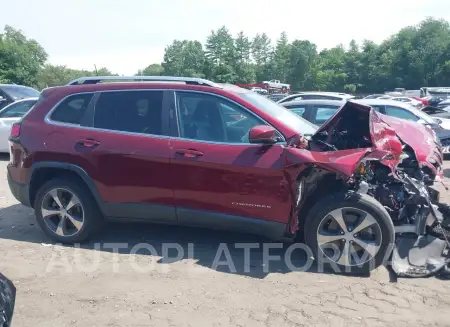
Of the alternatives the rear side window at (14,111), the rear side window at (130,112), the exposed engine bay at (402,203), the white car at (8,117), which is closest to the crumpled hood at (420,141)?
the exposed engine bay at (402,203)

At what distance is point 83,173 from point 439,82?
6016 centimetres

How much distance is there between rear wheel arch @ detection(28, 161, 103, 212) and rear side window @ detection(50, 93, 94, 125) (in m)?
0.51

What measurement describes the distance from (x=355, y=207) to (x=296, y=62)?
3216 inches

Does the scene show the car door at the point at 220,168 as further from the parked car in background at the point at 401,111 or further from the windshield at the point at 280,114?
the parked car in background at the point at 401,111

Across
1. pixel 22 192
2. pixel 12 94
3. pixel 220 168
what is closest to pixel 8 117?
pixel 12 94

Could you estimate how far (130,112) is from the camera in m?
5.39

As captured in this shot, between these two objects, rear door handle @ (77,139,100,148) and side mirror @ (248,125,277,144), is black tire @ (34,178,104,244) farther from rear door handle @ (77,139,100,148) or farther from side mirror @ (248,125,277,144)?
side mirror @ (248,125,277,144)

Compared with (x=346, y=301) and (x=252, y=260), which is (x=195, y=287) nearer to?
(x=252, y=260)

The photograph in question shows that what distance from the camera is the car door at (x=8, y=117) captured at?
38.7 feet

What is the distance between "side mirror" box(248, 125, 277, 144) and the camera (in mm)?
4594

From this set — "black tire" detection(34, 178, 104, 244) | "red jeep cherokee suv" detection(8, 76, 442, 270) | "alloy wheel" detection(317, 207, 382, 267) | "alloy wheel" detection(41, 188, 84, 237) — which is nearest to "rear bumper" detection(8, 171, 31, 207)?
"red jeep cherokee suv" detection(8, 76, 442, 270)

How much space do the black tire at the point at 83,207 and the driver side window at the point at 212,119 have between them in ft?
4.28

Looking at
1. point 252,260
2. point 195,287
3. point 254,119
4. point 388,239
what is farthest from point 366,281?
point 254,119

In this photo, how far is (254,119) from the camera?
498 centimetres
